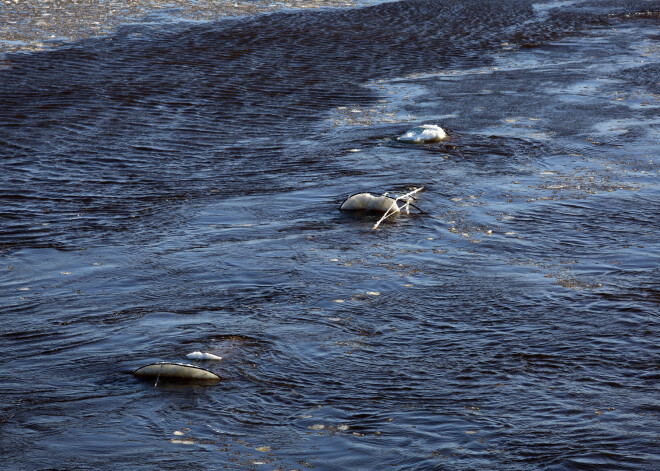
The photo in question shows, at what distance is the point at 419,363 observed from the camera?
4809 mm

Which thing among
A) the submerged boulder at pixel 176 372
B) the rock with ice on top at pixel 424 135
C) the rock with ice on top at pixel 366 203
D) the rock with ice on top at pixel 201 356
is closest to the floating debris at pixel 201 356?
the rock with ice on top at pixel 201 356

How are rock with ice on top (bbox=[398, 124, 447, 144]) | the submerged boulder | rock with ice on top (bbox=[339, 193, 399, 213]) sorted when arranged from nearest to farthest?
the submerged boulder, rock with ice on top (bbox=[339, 193, 399, 213]), rock with ice on top (bbox=[398, 124, 447, 144])

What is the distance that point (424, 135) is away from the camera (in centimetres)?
941

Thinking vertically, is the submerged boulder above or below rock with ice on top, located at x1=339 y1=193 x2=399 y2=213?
above

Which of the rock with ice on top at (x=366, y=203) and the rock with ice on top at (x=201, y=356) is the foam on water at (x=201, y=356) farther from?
the rock with ice on top at (x=366, y=203)

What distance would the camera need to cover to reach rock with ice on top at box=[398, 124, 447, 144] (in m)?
9.39

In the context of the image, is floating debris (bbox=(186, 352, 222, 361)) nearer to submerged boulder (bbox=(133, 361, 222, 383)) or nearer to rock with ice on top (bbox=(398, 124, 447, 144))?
submerged boulder (bbox=(133, 361, 222, 383))

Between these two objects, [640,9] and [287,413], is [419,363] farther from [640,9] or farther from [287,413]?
[640,9]

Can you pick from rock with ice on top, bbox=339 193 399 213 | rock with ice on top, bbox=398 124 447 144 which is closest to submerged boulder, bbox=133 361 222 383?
rock with ice on top, bbox=339 193 399 213

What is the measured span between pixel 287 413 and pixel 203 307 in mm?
1365

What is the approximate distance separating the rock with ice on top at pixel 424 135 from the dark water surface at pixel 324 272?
0.16m

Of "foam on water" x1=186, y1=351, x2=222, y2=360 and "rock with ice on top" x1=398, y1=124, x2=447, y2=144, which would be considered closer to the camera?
"foam on water" x1=186, y1=351, x2=222, y2=360

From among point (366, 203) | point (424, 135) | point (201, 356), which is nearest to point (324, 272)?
point (366, 203)

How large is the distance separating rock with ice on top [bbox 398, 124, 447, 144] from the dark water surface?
158 mm
